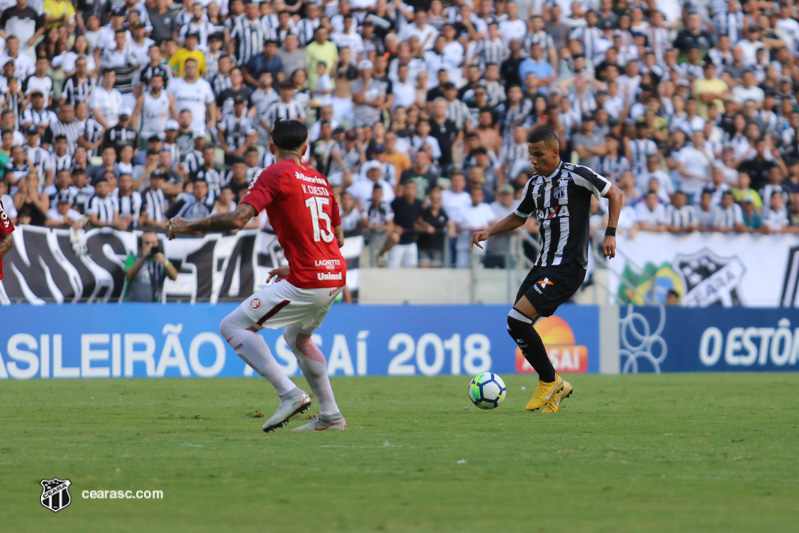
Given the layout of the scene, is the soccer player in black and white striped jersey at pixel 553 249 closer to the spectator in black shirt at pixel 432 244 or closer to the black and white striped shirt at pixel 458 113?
the spectator in black shirt at pixel 432 244

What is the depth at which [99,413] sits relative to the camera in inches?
415

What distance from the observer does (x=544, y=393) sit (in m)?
10.9

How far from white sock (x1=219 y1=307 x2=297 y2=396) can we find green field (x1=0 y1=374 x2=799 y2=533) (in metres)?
0.38

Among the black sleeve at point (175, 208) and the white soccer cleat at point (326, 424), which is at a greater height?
the black sleeve at point (175, 208)

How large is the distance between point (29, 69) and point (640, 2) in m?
13.3

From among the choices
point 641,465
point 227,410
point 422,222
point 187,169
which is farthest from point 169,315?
point 641,465

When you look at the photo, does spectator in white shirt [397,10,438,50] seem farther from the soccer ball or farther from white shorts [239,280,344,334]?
white shorts [239,280,344,334]

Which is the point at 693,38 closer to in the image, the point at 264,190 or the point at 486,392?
the point at 486,392

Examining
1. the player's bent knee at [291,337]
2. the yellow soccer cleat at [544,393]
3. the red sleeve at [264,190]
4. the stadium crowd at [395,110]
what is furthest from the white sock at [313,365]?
the stadium crowd at [395,110]

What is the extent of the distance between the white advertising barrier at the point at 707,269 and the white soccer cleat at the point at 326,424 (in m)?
11.3

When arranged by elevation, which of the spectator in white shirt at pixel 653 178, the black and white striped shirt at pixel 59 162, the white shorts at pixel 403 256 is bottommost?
the white shorts at pixel 403 256

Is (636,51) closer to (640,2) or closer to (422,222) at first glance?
(640,2)

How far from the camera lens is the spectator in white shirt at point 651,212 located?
20.5 meters

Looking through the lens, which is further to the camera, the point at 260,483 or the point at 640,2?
the point at 640,2
